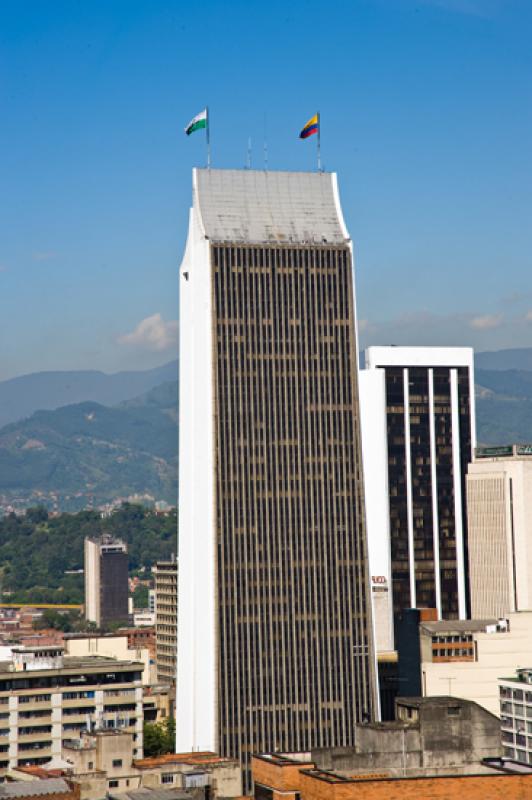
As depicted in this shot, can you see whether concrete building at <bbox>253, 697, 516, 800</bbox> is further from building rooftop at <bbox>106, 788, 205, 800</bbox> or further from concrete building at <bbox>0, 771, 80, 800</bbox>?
concrete building at <bbox>0, 771, 80, 800</bbox>

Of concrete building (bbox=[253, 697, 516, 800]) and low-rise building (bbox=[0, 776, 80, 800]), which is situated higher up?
concrete building (bbox=[253, 697, 516, 800])

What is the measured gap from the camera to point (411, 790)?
479 feet

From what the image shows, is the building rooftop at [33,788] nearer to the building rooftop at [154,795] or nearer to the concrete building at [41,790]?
the concrete building at [41,790]

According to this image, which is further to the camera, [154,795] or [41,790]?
[41,790]

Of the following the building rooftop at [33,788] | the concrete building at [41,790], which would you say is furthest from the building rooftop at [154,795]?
the building rooftop at [33,788]

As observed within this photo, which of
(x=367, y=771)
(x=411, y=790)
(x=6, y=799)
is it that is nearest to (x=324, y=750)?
(x=367, y=771)

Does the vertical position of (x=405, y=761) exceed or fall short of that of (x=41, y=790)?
it exceeds it

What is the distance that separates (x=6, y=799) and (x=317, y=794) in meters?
45.4

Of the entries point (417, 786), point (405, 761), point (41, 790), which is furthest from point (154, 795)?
point (417, 786)

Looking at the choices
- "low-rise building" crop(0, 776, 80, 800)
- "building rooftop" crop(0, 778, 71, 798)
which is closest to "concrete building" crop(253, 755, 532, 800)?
"low-rise building" crop(0, 776, 80, 800)

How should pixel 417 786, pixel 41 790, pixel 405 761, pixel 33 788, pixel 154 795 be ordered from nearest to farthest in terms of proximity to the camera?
1. pixel 417 786
2. pixel 405 761
3. pixel 154 795
4. pixel 33 788
5. pixel 41 790

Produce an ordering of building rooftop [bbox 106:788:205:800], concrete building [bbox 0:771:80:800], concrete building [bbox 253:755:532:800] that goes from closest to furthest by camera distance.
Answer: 1. concrete building [bbox 253:755:532:800]
2. building rooftop [bbox 106:788:205:800]
3. concrete building [bbox 0:771:80:800]

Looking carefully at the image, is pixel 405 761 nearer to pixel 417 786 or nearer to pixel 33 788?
pixel 417 786

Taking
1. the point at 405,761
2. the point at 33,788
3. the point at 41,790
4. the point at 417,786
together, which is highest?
the point at 405,761
